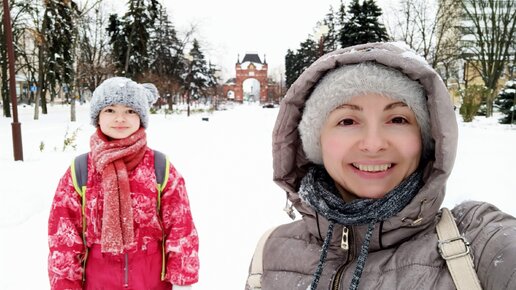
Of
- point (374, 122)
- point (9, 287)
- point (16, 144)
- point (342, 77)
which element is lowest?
point (9, 287)

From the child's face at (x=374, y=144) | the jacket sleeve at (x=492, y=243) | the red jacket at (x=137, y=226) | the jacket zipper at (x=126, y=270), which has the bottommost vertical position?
the jacket zipper at (x=126, y=270)

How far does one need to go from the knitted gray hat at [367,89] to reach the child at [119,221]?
1.48 meters

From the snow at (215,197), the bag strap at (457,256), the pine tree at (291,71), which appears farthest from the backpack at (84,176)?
the pine tree at (291,71)

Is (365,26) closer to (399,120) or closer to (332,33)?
(332,33)

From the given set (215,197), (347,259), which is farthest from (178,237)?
(215,197)

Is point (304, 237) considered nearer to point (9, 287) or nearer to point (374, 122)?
point (374, 122)

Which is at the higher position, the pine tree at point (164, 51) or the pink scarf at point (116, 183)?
the pine tree at point (164, 51)

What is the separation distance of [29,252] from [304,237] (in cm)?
404

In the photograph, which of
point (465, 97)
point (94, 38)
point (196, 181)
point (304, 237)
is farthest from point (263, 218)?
point (94, 38)

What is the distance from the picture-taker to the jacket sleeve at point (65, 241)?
228cm

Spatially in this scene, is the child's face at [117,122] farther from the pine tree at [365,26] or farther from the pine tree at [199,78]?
the pine tree at [199,78]

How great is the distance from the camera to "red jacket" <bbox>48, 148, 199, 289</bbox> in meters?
2.30

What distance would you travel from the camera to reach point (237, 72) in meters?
105

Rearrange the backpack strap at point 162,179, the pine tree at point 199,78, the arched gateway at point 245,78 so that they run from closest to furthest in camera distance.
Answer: the backpack strap at point 162,179
the pine tree at point 199,78
the arched gateway at point 245,78
